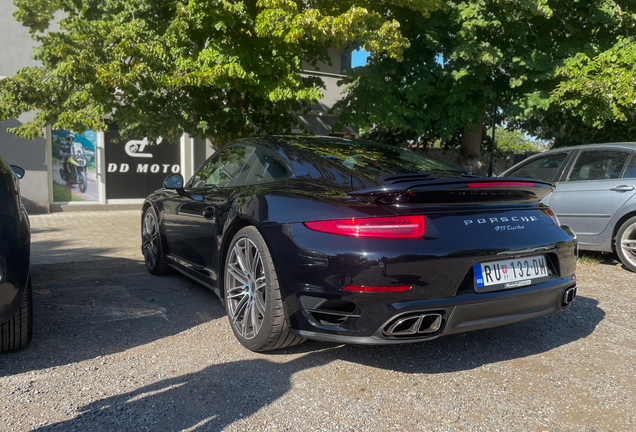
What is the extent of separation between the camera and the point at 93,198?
→ 47.3 ft

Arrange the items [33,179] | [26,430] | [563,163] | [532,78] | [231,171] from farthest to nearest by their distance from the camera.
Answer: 1. [33,179]
2. [532,78]
3. [563,163]
4. [231,171]
5. [26,430]

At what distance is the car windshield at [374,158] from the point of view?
334cm

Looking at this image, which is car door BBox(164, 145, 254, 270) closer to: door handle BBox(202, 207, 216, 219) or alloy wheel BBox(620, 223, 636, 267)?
door handle BBox(202, 207, 216, 219)

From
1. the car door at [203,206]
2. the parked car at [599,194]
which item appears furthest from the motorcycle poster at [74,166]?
the parked car at [599,194]

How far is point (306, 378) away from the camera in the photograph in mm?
2971

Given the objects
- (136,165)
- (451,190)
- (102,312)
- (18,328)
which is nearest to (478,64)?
(451,190)

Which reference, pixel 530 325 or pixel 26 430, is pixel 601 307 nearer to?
pixel 530 325

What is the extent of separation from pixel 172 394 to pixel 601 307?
3612 millimetres

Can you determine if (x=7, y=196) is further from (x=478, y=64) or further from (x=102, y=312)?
(x=478, y=64)

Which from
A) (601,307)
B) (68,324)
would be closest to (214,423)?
(68,324)

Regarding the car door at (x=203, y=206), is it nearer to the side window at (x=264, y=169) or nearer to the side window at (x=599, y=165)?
the side window at (x=264, y=169)

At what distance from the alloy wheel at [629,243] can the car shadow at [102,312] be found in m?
4.68

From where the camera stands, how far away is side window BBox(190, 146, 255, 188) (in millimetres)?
4129

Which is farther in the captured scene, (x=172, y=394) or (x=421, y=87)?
(x=421, y=87)
